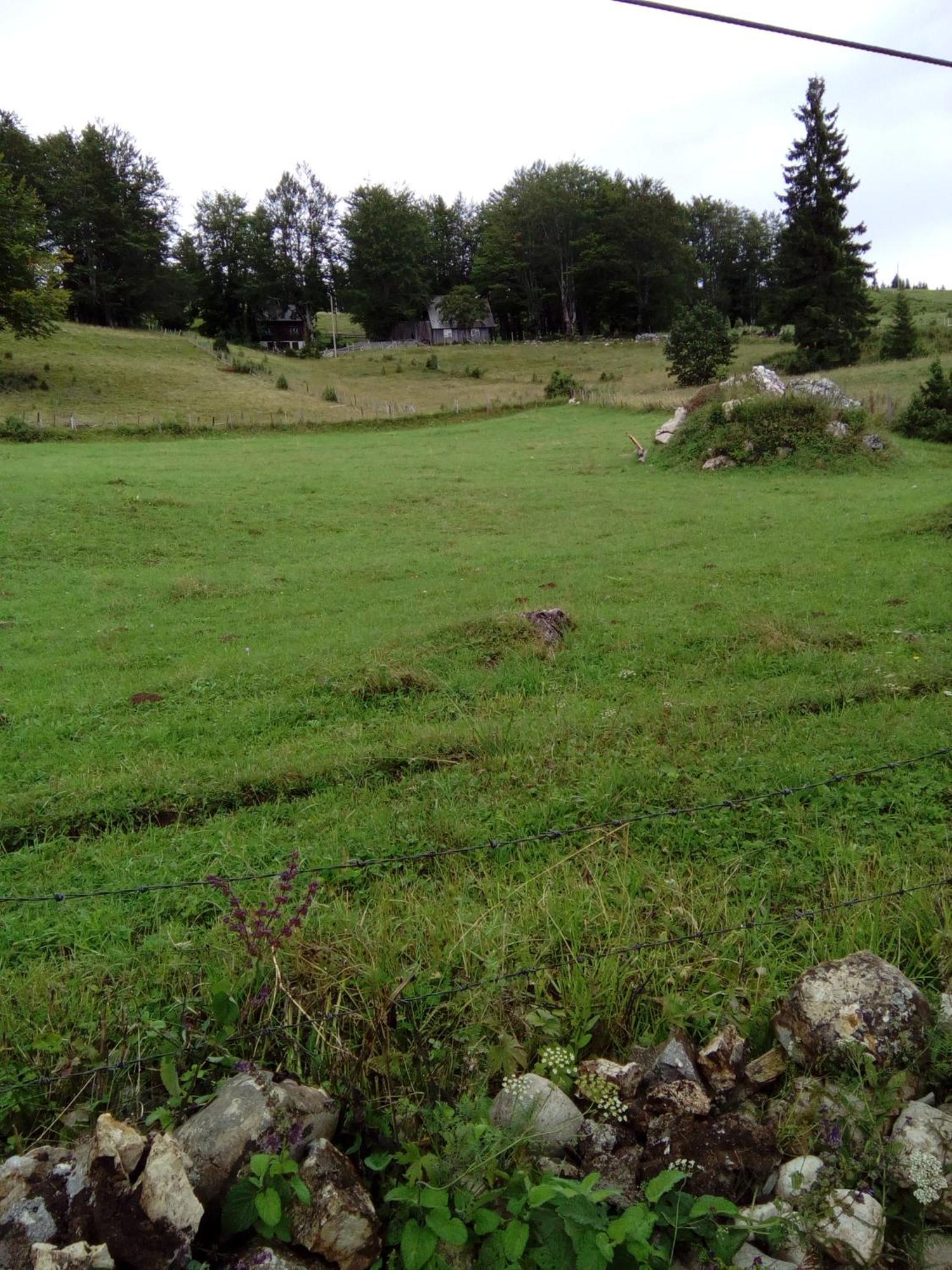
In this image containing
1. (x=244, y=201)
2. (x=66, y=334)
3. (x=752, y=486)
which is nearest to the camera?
(x=752, y=486)

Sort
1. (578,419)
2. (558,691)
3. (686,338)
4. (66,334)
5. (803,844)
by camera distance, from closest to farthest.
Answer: (803,844) → (558,691) → (578,419) → (686,338) → (66,334)

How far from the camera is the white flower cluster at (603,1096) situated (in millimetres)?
3145

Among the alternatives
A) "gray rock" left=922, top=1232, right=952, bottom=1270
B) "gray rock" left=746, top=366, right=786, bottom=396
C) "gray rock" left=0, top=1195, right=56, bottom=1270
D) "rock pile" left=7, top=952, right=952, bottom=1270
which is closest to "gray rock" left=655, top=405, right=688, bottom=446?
"gray rock" left=746, top=366, right=786, bottom=396

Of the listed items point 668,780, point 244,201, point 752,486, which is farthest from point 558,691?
point 244,201

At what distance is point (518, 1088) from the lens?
316 cm

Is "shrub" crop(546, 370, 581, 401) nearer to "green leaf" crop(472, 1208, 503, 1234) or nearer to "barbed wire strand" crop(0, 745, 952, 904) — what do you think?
"barbed wire strand" crop(0, 745, 952, 904)

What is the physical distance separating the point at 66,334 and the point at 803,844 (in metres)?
69.9

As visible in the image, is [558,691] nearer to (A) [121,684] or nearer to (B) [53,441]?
(A) [121,684]

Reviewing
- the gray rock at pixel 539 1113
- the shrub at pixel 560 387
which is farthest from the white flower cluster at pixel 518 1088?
the shrub at pixel 560 387

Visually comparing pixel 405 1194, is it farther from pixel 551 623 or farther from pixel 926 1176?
pixel 551 623

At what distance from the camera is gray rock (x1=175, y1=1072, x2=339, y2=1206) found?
9.11ft

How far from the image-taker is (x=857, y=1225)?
8.53 feet

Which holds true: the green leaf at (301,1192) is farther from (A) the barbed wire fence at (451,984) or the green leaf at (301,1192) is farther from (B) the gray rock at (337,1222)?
(A) the barbed wire fence at (451,984)

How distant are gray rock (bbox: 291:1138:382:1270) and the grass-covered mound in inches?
923
